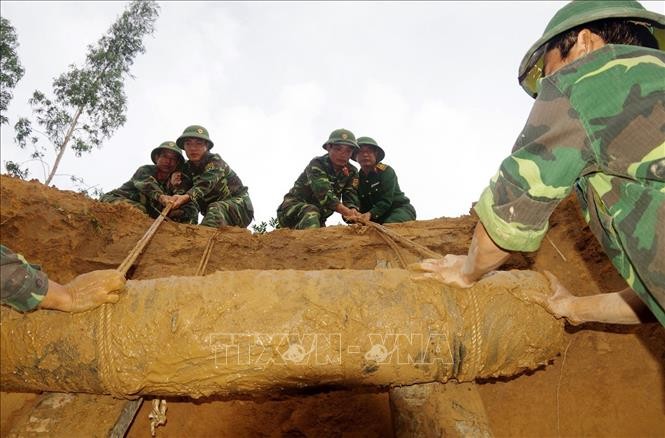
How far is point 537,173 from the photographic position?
1347mm

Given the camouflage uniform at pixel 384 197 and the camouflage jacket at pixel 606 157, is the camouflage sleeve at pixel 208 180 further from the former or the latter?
the camouflage jacket at pixel 606 157

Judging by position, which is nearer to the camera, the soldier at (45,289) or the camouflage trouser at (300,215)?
the soldier at (45,289)

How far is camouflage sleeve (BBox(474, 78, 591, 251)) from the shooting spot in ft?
4.29

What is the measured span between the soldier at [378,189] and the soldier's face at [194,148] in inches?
92.4

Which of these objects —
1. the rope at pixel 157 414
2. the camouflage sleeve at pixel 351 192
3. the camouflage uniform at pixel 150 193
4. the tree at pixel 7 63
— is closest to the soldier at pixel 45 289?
the rope at pixel 157 414

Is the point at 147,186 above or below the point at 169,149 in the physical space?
below

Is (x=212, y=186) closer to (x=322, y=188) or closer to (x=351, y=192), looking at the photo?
(x=322, y=188)

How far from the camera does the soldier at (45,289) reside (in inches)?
66.1

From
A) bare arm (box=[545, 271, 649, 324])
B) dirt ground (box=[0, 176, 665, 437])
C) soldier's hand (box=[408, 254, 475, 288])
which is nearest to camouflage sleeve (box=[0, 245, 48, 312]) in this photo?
dirt ground (box=[0, 176, 665, 437])

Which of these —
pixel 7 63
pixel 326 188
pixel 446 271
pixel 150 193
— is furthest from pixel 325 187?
pixel 7 63

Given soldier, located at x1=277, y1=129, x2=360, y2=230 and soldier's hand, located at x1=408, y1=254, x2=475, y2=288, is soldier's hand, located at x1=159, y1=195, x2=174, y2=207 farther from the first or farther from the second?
soldier's hand, located at x1=408, y1=254, x2=475, y2=288

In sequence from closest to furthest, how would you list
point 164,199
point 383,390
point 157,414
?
point 157,414, point 383,390, point 164,199

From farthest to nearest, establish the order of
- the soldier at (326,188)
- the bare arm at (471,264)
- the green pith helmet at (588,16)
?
the soldier at (326,188) → the bare arm at (471,264) → the green pith helmet at (588,16)

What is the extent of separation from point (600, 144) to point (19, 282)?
6.83 feet
